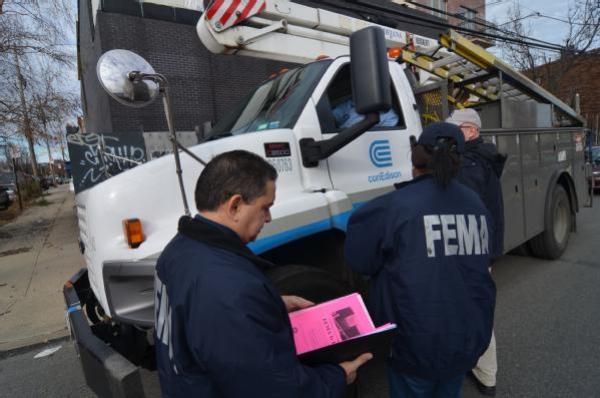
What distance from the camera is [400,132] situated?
3164 millimetres

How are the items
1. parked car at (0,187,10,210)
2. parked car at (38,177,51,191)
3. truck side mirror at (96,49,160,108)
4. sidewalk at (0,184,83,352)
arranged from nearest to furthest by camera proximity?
1. truck side mirror at (96,49,160,108)
2. sidewalk at (0,184,83,352)
3. parked car at (0,187,10,210)
4. parked car at (38,177,51,191)

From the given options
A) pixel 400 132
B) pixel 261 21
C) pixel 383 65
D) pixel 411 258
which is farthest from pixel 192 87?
pixel 411 258

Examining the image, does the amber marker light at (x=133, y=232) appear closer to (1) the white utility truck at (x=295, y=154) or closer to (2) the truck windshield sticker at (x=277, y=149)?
(1) the white utility truck at (x=295, y=154)

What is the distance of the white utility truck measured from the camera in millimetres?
1992

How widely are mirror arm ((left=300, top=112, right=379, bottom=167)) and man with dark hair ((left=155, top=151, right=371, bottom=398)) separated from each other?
125 centimetres

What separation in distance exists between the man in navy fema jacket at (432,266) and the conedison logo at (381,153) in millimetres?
1103

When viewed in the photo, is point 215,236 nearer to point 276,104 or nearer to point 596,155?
point 276,104

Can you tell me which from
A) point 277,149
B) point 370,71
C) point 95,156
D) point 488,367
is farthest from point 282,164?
point 95,156

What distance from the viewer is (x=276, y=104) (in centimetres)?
290

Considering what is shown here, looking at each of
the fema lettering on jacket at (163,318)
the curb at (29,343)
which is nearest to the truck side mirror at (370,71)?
the fema lettering on jacket at (163,318)

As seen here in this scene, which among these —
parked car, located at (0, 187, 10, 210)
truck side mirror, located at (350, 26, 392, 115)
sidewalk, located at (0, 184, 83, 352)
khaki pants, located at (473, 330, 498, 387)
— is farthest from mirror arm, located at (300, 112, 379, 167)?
parked car, located at (0, 187, 10, 210)

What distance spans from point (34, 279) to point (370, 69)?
23.5 ft

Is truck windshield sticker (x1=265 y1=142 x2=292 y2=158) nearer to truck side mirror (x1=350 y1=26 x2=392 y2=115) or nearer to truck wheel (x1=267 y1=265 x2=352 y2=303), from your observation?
truck side mirror (x1=350 y1=26 x2=392 y2=115)

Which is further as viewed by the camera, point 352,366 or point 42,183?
point 42,183
